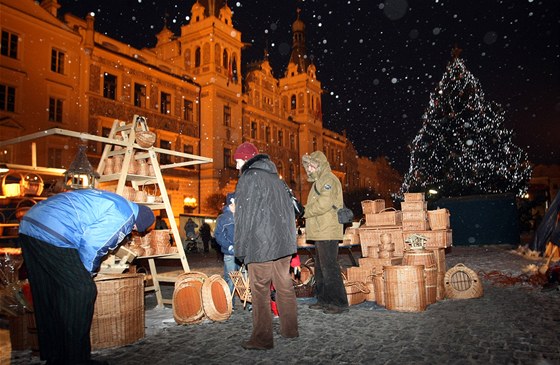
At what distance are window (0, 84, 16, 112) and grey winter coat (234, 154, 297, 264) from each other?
21.3 m

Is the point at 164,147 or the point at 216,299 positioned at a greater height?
the point at 164,147

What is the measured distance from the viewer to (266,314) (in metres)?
4.37

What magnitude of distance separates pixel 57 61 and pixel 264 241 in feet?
78.3

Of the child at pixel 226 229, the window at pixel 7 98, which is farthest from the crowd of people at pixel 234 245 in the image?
the window at pixel 7 98

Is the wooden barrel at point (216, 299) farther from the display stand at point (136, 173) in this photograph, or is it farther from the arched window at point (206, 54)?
the arched window at point (206, 54)

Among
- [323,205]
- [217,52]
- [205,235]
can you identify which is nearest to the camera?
[323,205]

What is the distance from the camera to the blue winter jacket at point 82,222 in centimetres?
353

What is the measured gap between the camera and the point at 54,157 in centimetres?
2258

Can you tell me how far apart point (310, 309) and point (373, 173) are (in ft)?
228

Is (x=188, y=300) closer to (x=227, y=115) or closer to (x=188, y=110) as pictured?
(x=188, y=110)

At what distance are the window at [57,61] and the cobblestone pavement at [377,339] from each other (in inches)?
852

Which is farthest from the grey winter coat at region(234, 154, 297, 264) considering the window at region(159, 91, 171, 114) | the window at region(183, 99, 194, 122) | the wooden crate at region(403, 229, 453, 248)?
the window at region(183, 99, 194, 122)

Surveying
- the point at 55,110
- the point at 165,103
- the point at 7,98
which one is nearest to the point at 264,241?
the point at 7,98

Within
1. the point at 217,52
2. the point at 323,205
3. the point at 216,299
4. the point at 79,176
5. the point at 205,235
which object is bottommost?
the point at 216,299
